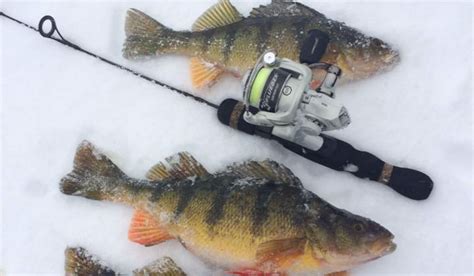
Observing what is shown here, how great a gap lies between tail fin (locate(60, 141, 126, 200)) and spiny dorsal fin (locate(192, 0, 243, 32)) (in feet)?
2.82

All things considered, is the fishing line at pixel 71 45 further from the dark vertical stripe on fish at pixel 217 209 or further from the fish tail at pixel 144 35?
the dark vertical stripe on fish at pixel 217 209

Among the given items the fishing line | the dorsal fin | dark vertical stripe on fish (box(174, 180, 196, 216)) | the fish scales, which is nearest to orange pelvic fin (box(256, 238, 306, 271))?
the fish scales

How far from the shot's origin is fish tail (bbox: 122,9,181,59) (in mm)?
3078

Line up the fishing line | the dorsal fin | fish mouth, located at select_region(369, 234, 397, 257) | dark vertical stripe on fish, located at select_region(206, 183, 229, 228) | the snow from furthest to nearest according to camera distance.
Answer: the fishing line
the dorsal fin
the snow
dark vertical stripe on fish, located at select_region(206, 183, 229, 228)
fish mouth, located at select_region(369, 234, 397, 257)

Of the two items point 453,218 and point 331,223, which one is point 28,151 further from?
point 453,218

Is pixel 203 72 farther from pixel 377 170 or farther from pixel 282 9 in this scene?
pixel 377 170

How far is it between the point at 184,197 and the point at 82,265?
24.6 inches

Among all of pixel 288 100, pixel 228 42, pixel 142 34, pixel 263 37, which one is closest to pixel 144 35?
pixel 142 34

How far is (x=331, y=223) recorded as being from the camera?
2.41m

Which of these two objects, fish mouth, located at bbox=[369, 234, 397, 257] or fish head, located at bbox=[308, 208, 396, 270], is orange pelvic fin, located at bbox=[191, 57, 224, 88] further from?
fish mouth, located at bbox=[369, 234, 397, 257]

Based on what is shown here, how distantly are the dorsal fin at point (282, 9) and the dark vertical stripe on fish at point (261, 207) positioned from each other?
0.96 meters

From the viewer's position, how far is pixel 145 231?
270 centimetres

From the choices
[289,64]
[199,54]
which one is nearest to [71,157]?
[199,54]

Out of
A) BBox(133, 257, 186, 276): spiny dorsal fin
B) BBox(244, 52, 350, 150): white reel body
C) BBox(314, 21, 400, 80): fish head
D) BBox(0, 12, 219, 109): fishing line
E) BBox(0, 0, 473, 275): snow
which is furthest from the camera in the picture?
BBox(0, 12, 219, 109): fishing line
